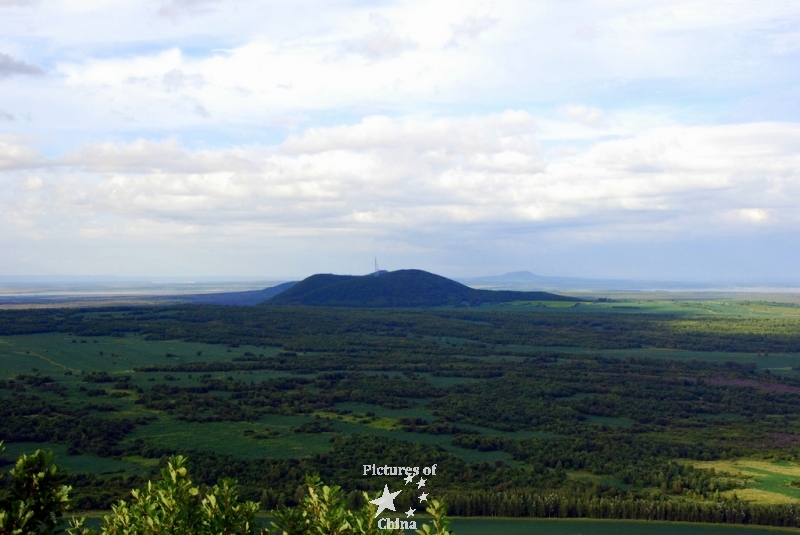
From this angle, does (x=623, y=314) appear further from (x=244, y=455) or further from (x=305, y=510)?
(x=305, y=510)

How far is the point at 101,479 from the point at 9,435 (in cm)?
1310

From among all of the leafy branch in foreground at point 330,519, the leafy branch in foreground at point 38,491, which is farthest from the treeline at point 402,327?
the leafy branch in foreground at point 38,491

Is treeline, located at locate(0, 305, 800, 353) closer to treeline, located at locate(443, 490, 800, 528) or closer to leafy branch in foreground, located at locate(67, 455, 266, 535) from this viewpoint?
treeline, located at locate(443, 490, 800, 528)

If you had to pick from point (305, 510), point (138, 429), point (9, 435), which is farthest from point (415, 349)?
point (305, 510)

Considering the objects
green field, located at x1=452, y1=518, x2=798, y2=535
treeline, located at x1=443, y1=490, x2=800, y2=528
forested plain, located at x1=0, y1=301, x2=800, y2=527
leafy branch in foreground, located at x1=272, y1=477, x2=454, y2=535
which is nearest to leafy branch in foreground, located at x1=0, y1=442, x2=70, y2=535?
leafy branch in foreground, located at x1=272, y1=477, x2=454, y2=535

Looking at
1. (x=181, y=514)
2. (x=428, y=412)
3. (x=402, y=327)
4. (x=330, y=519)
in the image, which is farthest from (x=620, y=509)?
(x=402, y=327)

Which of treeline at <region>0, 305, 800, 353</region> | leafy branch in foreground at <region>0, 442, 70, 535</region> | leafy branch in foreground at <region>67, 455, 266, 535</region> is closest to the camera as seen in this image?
leafy branch in foreground at <region>0, 442, 70, 535</region>

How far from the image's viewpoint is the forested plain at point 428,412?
45562 millimetres

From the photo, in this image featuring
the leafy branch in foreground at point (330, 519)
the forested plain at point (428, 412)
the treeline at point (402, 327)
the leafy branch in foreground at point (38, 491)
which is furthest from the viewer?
the treeline at point (402, 327)

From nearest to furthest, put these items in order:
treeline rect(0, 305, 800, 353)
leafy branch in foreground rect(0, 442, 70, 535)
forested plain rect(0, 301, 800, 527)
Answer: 1. leafy branch in foreground rect(0, 442, 70, 535)
2. forested plain rect(0, 301, 800, 527)
3. treeline rect(0, 305, 800, 353)

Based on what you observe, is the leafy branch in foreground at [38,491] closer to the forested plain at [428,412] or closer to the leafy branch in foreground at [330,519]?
the leafy branch in foreground at [330,519]

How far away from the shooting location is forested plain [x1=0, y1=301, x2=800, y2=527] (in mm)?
45562

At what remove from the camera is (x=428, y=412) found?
69.2m

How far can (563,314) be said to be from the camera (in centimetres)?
16912
